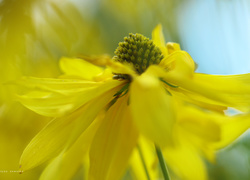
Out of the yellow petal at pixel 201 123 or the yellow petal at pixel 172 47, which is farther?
the yellow petal at pixel 172 47

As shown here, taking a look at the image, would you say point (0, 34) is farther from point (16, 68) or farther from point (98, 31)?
point (98, 31)

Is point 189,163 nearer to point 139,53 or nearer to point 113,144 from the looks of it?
point 113,144

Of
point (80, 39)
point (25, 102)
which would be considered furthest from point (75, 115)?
point (80, 39)

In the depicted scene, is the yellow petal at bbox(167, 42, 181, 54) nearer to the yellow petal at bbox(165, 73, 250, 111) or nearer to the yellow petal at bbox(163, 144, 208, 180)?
the yellow petal at bbox(165, 73, 250, 111)

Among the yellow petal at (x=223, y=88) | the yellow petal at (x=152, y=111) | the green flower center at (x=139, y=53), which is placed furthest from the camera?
the green flower center at (x=139, y=53)

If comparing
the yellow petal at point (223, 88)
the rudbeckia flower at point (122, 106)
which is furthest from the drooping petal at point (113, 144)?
the yellow petal at point (223, 88)

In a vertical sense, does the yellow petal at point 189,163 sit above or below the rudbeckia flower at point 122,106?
below

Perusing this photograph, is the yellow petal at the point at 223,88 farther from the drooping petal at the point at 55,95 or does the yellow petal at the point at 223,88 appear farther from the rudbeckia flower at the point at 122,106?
the drooping petal at the point at 55,95
